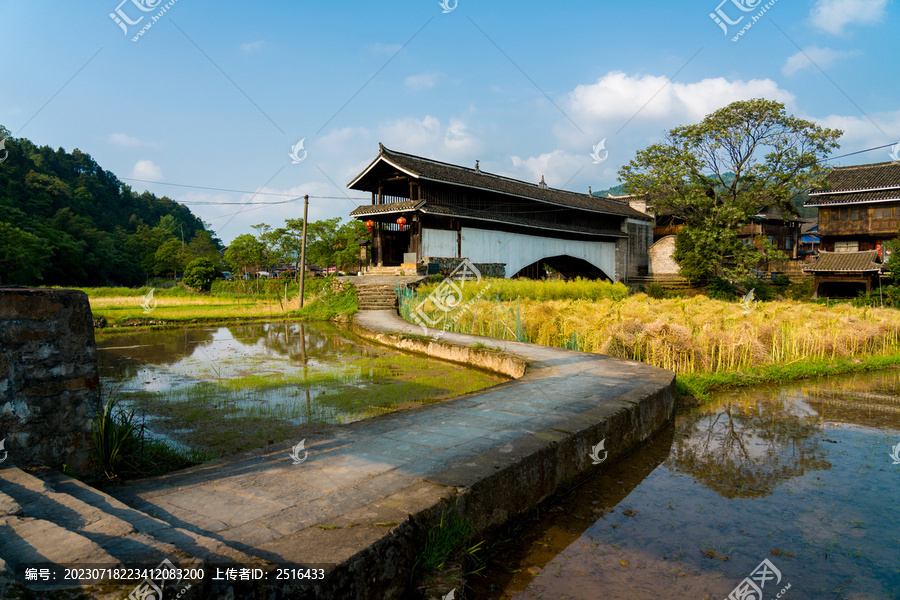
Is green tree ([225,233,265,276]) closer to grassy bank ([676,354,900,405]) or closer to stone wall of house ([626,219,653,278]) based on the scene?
stone wall of house ([626,219,653,278])

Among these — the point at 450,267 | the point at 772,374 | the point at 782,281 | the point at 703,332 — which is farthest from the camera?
the point at 782,281

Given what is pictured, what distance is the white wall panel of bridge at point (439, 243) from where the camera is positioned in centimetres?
2194

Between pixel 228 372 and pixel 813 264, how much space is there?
29514 millimetres

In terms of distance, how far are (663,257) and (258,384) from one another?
104ft

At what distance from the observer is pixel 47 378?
8.62ft

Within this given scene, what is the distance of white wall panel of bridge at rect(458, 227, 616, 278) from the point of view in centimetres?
2378

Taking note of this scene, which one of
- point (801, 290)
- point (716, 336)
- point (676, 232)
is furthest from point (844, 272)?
point (716, 336)

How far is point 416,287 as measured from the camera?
19.3 metres

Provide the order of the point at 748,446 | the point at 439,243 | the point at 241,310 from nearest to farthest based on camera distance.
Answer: the point at 748,446
the point at 241,310
the point at 439,243

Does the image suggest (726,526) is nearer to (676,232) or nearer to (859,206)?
(676,232)

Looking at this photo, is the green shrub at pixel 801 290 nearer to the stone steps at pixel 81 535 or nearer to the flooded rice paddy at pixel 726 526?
the flooded rice paddy at pixel 726 526

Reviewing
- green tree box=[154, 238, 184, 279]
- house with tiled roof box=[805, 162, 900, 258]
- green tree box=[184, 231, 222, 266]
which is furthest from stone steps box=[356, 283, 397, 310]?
green tree box=[184, 231, 222, 266]

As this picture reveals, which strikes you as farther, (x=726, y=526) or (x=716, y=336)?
(x=716, y=336)

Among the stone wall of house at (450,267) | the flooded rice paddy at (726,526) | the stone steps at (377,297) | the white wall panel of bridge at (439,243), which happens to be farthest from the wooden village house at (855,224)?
the flooded rice paddy at (726,526)
